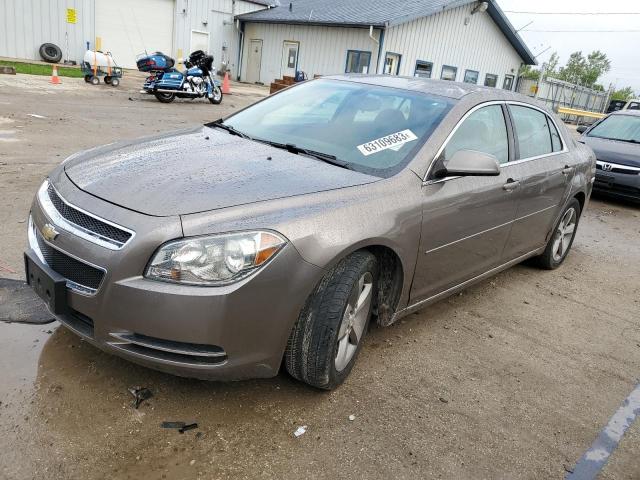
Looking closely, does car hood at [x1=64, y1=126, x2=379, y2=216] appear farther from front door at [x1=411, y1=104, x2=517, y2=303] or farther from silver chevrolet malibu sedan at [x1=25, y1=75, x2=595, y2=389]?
front door at [x1=411, y1=104, x2=517, y2=303]

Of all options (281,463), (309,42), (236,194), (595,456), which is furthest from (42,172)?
(309,42)

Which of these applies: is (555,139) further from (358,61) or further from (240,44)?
(240,44)

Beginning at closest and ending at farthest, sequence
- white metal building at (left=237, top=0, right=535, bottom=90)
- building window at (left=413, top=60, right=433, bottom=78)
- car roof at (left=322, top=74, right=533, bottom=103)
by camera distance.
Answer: car roof at (left=322, top=74, right=533, bottom=103) < white metal building at (left=237, top=0, right=535, bottom=90) < building window at (left=413, top=60, right=433, bottom=78)

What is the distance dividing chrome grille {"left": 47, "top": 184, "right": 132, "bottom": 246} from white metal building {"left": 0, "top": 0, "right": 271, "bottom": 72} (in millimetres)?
22432

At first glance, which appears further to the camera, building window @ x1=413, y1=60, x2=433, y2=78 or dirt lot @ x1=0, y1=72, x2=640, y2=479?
building window @ x1=413, y1=60, x2=433, y2=78

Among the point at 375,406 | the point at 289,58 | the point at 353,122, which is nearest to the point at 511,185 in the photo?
the point at 353,122

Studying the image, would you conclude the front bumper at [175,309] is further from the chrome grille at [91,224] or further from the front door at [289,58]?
the front door at [289,58]

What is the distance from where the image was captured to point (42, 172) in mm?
6445

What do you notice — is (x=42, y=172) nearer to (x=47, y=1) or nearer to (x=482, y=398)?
(x=482, y=398)

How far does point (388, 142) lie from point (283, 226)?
119 centimetres

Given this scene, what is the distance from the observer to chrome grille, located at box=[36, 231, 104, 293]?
2.35 metres

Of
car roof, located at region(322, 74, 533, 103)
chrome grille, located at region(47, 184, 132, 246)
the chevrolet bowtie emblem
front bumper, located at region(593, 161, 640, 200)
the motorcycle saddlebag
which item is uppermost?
car roof, located at region(322, 74, 533, 103)

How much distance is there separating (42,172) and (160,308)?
5.04m

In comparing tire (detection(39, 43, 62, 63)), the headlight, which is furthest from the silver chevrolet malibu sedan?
tire (detection(39, 43, 62, 63))
